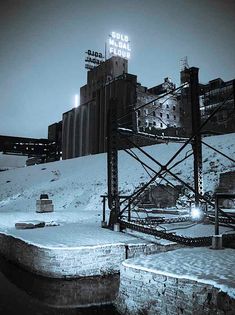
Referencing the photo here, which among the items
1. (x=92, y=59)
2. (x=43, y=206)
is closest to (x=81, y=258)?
(x=43, y=206)

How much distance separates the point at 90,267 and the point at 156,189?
12.7m

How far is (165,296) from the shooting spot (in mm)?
5273

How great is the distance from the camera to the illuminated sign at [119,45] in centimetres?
7462

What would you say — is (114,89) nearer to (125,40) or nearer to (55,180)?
(55,180)

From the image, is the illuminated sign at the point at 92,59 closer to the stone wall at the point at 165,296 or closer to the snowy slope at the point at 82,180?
the snowy slope at the point at 82,180

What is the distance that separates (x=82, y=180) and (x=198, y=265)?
25057mm

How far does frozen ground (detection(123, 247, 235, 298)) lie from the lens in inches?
191

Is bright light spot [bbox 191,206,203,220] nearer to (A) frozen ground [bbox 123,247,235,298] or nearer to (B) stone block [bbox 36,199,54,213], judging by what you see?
(A) frozen ground [bbox 123,247,235,298]

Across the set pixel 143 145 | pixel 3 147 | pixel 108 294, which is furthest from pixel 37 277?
pixel 3 147

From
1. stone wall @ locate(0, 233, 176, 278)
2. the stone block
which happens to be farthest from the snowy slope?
stone wall @ locate(0, 233, 176, 278)

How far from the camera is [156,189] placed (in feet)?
65.9

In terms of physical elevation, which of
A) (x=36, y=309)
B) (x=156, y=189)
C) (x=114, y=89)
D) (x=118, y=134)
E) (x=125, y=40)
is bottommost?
(x=36, y=309)

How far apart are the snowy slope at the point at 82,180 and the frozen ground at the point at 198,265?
Answer: 9473 mm

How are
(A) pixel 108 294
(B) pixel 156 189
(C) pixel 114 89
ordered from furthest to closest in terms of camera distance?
(C) pixel 114 89
(B) pixel 156 189
(A) pixel 108 294
